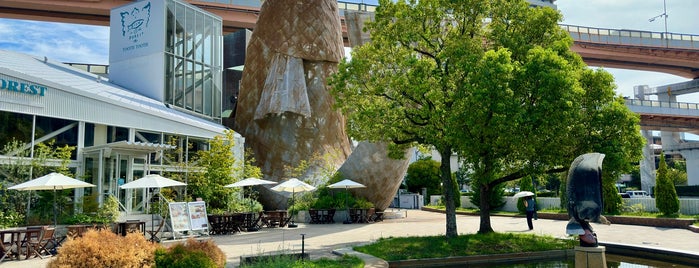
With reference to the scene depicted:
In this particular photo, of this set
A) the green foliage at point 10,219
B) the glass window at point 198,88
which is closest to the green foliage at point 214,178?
the glass window at point 198,88

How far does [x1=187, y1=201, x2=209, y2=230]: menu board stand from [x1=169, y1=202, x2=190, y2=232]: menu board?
5.6 inches

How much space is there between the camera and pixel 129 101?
69.5ft

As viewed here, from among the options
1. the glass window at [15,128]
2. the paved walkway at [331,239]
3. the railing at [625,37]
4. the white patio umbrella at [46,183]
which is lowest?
the paved walkway at [331,239]

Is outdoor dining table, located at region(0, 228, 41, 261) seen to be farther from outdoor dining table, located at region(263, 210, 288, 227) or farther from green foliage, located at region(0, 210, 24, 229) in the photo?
outdoor dining table, located at region(263, 210, 288, 227)

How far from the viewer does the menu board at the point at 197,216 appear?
685 inches

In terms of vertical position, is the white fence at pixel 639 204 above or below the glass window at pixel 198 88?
below

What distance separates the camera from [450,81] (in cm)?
1550

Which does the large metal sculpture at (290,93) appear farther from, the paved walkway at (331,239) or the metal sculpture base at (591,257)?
the metal sculpture base at (591,257)

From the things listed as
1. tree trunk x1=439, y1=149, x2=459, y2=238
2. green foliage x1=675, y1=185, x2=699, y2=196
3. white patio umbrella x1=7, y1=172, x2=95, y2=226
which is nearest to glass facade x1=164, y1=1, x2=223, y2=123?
white patio umbrella x1=7, y1=172, x2=95, y2=226

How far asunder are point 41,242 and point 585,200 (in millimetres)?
12816

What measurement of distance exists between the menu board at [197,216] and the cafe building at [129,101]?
2.71m

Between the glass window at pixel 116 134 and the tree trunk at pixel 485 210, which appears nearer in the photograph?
the tree trunk at pixel 485 210

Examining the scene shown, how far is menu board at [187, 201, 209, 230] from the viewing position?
17.4 m

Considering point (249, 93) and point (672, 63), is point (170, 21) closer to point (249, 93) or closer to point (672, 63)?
point (249, 93)
